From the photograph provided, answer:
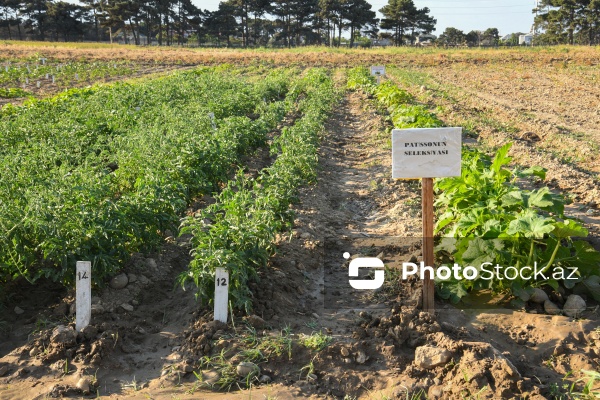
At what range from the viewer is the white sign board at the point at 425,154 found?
4246mm

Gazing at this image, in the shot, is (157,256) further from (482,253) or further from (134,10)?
(134,10)

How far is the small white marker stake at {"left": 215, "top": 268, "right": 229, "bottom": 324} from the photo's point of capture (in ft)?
13.6

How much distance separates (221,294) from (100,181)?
215 centimetres

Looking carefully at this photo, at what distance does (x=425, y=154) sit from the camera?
4293 mm

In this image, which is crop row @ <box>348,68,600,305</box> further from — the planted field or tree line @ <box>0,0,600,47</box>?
tree line @ <box>0,0,600,47</box>

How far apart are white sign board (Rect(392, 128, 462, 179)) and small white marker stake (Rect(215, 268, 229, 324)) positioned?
4.66ft

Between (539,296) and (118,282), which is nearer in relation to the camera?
(539,296)

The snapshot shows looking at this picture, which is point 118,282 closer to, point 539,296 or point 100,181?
point 100,181

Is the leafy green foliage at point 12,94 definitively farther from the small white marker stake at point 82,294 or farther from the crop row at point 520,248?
→ the crop row at point 520,248

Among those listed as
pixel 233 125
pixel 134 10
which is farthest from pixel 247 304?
pixel 134 10

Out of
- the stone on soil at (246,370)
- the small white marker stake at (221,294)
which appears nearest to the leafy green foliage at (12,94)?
the small white marker stake at (221,294)

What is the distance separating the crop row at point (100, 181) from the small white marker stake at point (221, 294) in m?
1.00

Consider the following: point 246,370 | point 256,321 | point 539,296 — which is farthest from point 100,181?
point 539,296

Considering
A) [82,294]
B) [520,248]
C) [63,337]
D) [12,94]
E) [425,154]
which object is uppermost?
[12,94]
